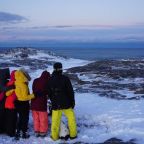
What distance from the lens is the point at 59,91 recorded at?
13336mm

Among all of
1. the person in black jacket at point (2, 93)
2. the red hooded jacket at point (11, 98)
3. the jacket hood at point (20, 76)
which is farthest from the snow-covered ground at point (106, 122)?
the jacket hood at point (20, 76)

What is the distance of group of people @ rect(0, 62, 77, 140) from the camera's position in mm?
13328

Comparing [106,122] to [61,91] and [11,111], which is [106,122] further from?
[11,111]

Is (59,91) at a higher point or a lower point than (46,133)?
higher

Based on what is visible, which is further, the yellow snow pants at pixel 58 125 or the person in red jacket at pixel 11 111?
the person in red jacket at pixel 11 111

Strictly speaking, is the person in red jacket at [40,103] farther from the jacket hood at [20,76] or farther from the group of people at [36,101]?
the jacket hood at [20,76]

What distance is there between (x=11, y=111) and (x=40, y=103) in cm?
98

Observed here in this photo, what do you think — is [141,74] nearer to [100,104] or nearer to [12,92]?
[100,104]

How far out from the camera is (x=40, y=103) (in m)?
13.8

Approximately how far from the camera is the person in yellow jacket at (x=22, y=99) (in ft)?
44.1

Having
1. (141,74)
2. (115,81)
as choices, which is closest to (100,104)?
(115,81)

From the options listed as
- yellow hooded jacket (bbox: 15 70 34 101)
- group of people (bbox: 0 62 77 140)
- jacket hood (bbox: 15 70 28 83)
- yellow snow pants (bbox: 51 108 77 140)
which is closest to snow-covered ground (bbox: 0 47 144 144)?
yellow snow pants (bbox: 51 108 77 140)

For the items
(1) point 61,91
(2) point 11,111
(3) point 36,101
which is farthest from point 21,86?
(1) point 61,91

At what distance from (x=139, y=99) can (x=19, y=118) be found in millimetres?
9396
